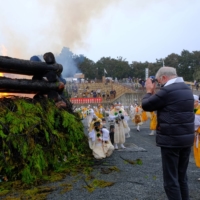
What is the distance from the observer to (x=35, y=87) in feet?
20.5

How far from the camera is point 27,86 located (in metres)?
6.11

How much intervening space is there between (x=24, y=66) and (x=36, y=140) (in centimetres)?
166

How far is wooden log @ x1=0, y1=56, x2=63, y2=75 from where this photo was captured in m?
5.74

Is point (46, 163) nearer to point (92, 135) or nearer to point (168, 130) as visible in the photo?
point (92, 135)

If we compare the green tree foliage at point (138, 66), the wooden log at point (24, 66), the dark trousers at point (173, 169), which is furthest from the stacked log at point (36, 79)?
the green tree foliage at point (138, 66)

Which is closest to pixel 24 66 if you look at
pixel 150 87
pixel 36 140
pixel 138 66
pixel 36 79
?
pixel 36 79

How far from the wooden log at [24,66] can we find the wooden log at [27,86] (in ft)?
0.80

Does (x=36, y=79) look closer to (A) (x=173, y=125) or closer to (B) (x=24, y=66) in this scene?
(B) (x=24, y=66)

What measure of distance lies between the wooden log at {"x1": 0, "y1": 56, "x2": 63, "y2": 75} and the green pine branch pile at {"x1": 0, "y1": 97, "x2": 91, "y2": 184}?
68 centimetres

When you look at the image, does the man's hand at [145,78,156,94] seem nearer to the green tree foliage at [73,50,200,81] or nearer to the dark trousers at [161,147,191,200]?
the dark trousers at [161,147,191,200]

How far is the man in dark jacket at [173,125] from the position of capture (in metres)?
3.12

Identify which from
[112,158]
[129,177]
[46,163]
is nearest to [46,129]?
[46,163]

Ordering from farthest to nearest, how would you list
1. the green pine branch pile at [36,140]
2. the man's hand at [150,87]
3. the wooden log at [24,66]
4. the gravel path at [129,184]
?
the wooden log at [24,66] < the green pine branch pile at [36,140] < the gravel path at [129,184] < the man's hand at [150,87]

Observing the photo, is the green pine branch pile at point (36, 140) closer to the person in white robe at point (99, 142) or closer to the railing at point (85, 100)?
the person in white robe at point (99, 142)
